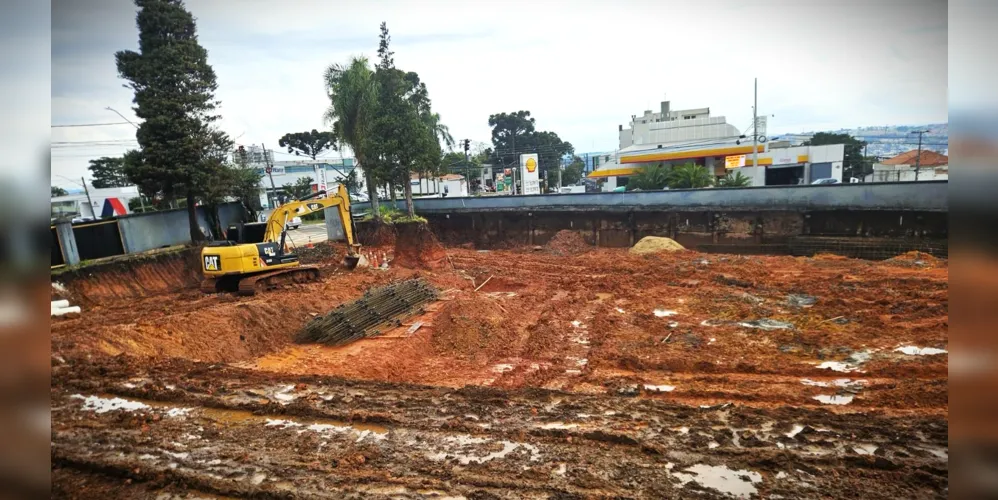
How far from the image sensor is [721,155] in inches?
1480

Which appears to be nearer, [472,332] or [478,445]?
[478,445]

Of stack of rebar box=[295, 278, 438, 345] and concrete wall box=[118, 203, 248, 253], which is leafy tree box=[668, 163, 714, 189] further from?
concrete wall box=[118, 203, 248, 253]

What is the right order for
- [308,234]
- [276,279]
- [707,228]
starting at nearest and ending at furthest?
[276,279]
[707,228]
[308,234]

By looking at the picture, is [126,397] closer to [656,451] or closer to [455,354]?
[455,354]

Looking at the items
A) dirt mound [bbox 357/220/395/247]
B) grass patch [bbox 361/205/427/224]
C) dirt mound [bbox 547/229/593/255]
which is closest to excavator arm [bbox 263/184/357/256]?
dirt mound [bbox 357/220/395/247]

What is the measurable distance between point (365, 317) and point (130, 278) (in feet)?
35.6

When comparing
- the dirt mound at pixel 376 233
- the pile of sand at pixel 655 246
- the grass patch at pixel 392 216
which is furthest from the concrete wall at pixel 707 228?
the dirt mound at pixel 376 233

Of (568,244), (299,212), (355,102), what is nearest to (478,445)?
(299,212)

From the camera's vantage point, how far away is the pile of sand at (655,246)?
21188mm

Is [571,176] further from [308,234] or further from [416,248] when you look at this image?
[416,248]

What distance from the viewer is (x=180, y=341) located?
11422 mm

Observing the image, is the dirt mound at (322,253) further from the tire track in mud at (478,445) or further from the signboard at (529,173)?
the signboard at (529,173)
